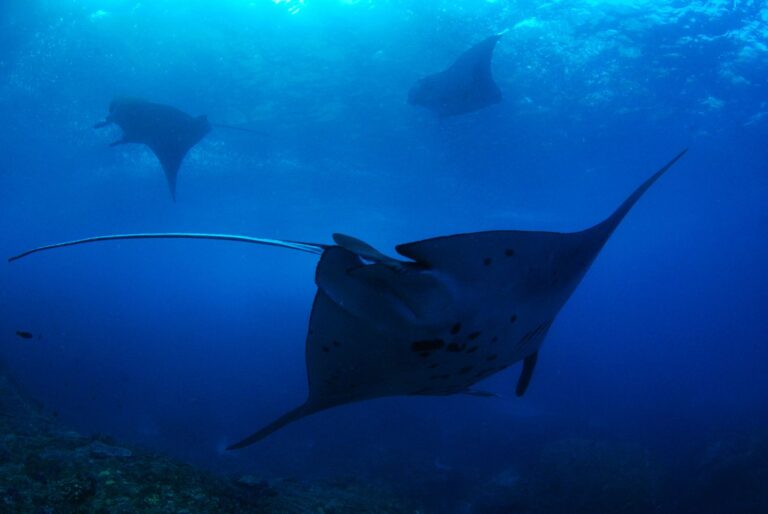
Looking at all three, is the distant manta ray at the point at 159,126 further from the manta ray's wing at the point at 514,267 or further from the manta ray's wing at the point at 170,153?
the manta ray's wing at the point at 514,267

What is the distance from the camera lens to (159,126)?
1145 centimetres

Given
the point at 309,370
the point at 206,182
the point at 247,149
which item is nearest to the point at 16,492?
the point at 309,370

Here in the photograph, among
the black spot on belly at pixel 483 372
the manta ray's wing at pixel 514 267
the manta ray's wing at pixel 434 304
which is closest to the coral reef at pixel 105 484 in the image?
the manta ray's wing at pixel 434 304

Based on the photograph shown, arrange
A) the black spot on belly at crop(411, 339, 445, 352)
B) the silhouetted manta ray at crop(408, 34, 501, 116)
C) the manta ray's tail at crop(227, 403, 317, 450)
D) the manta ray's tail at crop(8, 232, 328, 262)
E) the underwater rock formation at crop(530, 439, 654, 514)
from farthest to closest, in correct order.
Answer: the underwater rock formation at crop(530, 439, 654, 514) < the silhouetted manta ray at crop(408, 34, 501, 116) < the manta ray's tail at crop(227, 403, 317, 450) < the black spot on belly at crop(411, 339, 445, 352) < the manta ray's tail at crop(8, 232, 328, 262)

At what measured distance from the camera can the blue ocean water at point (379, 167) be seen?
11.5 metres

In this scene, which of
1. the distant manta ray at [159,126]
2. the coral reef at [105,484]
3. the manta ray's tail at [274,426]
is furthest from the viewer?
the distant manta ray at [159,126]

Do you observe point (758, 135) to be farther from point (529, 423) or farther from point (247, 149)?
point (247, 149)

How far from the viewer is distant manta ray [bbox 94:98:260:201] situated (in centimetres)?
1055

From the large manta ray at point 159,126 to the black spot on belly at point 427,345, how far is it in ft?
35.6

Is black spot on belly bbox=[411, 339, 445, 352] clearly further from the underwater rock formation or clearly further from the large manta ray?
the large manta ray

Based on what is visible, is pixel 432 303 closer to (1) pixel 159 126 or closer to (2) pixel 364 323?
(2) pixel 364 323

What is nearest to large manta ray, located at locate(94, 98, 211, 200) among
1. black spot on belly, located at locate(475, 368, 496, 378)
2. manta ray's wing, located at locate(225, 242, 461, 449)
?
manta ray's wing, located at locate(225, 242, 461, 449)

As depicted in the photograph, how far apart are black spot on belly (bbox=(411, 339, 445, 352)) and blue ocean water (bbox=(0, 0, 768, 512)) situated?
34.1ft

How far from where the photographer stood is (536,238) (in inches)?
74.4
